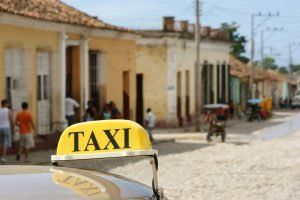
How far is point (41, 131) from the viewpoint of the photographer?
21406 millimetres

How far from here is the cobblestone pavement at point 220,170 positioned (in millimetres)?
12242

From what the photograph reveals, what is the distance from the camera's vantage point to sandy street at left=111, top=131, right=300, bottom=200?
12.1 metres

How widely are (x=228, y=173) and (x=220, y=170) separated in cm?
75

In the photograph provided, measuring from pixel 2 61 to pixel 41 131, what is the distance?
3.09 m

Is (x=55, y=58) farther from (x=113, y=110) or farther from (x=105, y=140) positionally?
(x=105, y=140)

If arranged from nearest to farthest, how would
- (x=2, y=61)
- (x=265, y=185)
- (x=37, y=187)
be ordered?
(x=37, y=187)
(x=265, y=185)
(x=2, y=61)

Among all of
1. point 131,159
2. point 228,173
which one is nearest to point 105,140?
point 228,173

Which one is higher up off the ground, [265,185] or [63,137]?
[63,137]

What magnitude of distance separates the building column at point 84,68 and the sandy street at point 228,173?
12.8ft

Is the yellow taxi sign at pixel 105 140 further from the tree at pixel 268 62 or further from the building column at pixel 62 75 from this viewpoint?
the tree at pixel 268 62

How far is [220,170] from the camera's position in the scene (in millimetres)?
15852

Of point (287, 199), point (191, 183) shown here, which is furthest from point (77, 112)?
point (287, 199)

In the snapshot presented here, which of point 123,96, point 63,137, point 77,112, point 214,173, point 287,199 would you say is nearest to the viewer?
point 63,137

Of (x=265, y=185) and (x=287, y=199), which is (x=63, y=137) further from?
(x=265, y=185)
